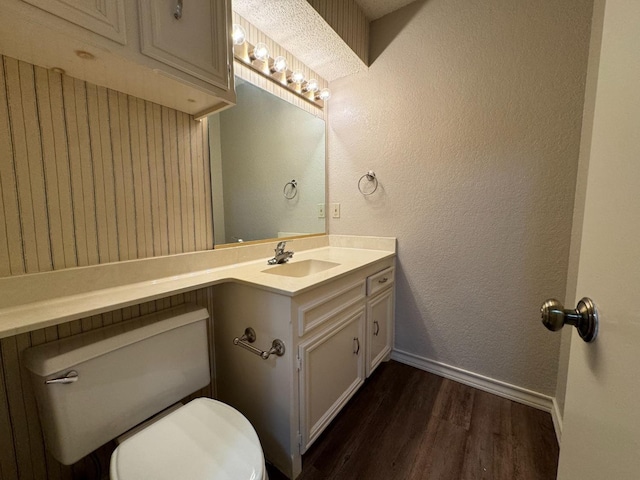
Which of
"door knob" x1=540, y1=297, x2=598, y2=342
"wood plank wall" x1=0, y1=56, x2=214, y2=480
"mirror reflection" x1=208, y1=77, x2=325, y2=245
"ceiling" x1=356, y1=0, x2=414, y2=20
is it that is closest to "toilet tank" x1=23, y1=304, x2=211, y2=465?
"wood plank wall" x1=0, y1=56, x2=214, y2=480

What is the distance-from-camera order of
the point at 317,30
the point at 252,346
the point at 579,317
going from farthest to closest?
the point at 317,30 < the point at 252,346 < the point at 579,317

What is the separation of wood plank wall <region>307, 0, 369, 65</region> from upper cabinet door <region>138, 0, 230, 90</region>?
1.99 feet

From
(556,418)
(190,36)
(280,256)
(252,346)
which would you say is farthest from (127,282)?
(556,418)

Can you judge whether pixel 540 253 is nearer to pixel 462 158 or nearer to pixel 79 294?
pixel 462 158

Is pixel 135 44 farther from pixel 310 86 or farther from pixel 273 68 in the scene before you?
pixel 310 86

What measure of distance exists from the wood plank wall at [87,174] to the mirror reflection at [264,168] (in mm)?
142

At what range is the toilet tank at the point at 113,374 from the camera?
748 millimetres

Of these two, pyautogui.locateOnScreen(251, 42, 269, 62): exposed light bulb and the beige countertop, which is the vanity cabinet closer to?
the beige countertop

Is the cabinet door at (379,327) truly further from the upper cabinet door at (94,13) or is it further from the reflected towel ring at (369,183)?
the upper cabinet door at (94,13)

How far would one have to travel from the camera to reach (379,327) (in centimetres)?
165

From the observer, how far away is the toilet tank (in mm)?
748

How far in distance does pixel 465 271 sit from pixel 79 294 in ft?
6.00

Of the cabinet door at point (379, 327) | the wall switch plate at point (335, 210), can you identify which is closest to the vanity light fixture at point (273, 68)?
the wall switch plate at point (335, 210)

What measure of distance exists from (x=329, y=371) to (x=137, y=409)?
73 cm
